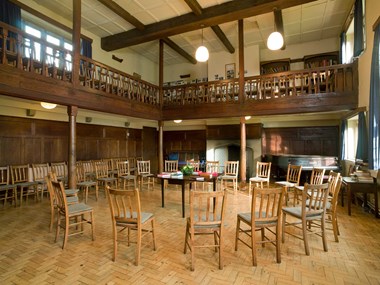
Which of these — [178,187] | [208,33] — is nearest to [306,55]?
[208,33]

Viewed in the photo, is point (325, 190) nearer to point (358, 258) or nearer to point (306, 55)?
point (358, 258)

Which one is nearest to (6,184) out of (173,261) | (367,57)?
(173,261)

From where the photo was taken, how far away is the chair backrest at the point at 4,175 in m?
5.28

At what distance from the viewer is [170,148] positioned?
35.3 feet

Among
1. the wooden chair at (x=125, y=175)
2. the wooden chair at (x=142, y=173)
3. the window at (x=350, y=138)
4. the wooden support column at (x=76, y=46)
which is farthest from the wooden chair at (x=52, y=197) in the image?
the window at (x=350, y=138)

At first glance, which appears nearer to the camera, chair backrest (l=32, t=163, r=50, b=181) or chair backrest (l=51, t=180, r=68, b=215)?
chair backrest (l=51, t=180, r=68, b=215)

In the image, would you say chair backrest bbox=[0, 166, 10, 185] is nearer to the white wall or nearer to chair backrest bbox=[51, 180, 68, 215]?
chair backrest bbox=[51, 180, 68, 215]

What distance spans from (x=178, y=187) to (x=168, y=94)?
3.32 meters

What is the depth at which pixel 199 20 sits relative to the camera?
575cm

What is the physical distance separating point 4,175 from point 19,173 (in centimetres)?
35

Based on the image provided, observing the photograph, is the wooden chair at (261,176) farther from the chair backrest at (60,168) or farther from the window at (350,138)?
the chair backrest at (60,168)

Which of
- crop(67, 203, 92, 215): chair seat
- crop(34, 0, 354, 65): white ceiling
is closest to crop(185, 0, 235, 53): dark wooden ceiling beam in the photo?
crop(34, 0, 354, 65): white ceiling

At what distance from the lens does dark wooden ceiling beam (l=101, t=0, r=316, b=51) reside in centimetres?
505

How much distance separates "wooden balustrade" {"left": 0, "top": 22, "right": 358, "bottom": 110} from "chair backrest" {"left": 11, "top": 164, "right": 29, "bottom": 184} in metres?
2.58
